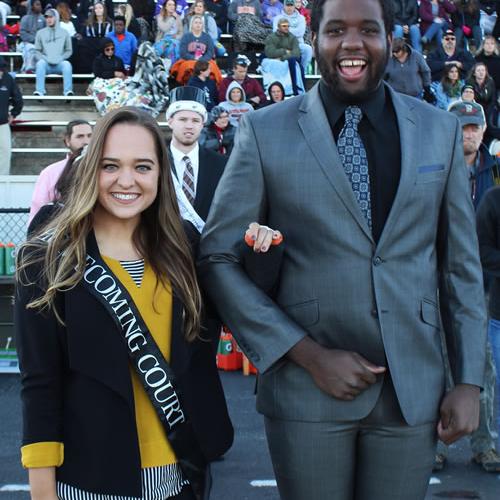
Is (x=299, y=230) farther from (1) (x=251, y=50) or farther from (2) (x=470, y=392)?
(1) (x=251, y=50)

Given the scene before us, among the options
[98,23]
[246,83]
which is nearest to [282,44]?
[246,83]

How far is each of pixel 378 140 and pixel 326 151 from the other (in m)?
0.16

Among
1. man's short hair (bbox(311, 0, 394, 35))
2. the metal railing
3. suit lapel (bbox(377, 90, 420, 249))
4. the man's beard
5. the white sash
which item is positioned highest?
man's short hair (bbox(311, 0, 394, 35))

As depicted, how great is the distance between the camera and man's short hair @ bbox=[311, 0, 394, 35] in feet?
7.81

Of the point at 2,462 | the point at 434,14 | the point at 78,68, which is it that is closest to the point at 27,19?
the point at 78,68

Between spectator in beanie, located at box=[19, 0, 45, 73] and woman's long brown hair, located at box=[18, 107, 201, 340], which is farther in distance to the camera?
spectator in beanie, located at box=[19, 0, 45, 73]

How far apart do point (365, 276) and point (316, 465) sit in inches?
19.5

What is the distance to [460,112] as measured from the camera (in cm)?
519

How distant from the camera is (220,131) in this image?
10273 mm

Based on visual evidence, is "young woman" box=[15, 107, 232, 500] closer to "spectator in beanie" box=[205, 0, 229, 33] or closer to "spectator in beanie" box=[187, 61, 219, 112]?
"spectator in beanie" box=[187, 61, 219, 112]

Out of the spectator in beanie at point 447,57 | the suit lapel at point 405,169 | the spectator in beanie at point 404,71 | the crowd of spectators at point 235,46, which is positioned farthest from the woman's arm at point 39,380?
the spectator in beanie at point 447,57

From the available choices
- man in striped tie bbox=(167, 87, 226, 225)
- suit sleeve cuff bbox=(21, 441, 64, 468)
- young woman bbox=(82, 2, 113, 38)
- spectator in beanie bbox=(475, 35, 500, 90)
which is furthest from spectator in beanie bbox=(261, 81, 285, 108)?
suit sleeve cuff bbox=(21, 441, 64, 468)

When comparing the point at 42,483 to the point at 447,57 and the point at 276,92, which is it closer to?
the point at 276,92

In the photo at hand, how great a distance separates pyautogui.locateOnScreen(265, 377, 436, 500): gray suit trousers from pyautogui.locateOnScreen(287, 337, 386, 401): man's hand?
9cm
